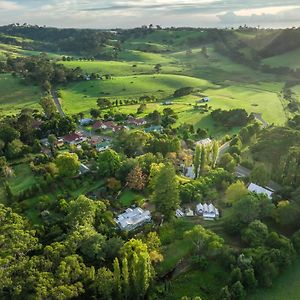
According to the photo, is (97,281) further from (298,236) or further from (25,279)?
(298,236)

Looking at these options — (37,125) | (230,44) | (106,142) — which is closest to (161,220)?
(106,142)

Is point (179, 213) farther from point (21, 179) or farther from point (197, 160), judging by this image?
point (21, 179)

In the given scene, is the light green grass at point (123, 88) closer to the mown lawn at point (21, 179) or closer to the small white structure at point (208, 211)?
the mown lawn at point (21, 179)

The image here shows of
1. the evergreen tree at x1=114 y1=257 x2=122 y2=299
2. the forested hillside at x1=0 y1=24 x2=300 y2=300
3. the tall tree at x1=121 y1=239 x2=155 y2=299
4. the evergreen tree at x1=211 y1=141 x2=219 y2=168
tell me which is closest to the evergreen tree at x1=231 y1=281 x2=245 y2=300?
the forested hillside at x1=0 y1=24 x2=300 y2=300

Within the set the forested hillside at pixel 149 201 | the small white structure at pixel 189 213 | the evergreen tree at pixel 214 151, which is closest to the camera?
the forested hillside at pixel 149 201

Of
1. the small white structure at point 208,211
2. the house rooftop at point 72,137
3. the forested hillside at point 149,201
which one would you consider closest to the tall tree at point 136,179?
the forested hillside at point 149,201

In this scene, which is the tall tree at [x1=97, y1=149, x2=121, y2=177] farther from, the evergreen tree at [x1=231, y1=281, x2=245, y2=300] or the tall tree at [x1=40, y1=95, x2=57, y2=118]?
the tall tree at [x1=40, y1=95, x2=57, y2=118]
